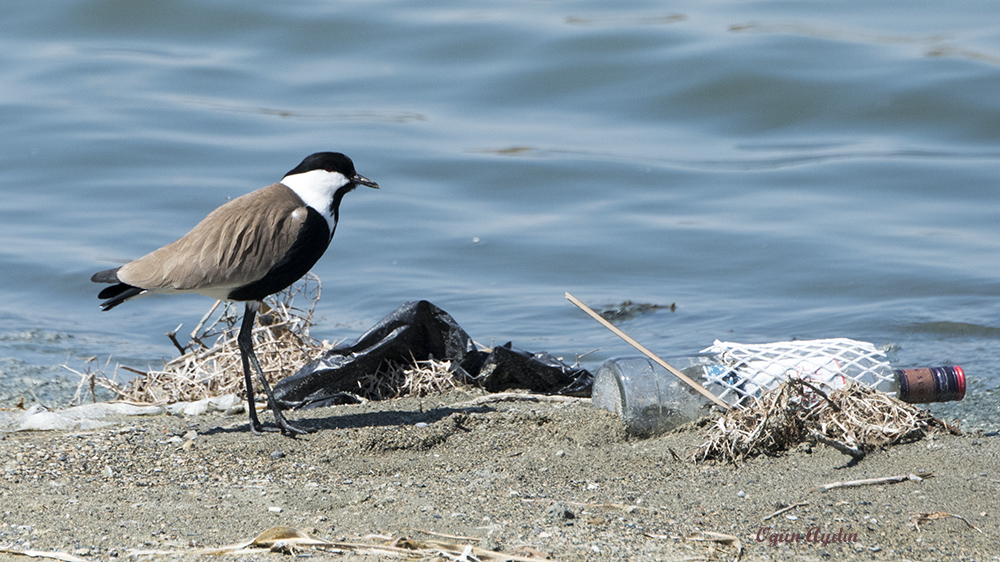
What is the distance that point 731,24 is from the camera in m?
15.6

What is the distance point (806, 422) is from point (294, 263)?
2265 millimetres

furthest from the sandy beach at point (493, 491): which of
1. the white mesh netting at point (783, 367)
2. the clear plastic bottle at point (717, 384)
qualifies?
the white mesh netting at point (783, 367)

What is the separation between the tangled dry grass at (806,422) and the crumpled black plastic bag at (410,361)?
1374 millimetres

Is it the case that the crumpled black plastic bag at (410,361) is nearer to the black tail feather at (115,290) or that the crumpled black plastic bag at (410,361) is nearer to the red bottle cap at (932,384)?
the black tail feather at (115,290)

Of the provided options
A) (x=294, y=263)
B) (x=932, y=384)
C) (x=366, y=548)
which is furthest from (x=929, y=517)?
(x=294, y=263)

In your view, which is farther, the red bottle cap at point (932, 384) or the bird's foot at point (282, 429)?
the bird's foot at point (282, 429)

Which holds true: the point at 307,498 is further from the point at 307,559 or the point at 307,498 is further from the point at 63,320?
the point at 63,320

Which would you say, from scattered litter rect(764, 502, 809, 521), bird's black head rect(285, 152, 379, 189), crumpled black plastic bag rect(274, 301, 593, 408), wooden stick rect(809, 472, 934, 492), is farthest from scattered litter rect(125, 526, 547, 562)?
bird's black head rect(285, 152, 379, 189)

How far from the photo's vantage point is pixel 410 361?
208 inches

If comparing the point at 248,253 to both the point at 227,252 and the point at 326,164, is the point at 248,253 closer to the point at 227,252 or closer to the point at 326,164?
the point at 227,252

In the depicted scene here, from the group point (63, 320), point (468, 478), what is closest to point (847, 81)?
point (63, 320)

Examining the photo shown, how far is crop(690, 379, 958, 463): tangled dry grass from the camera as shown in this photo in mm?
3887

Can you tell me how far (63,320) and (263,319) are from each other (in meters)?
3.10

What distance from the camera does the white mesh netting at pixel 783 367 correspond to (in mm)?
4250
